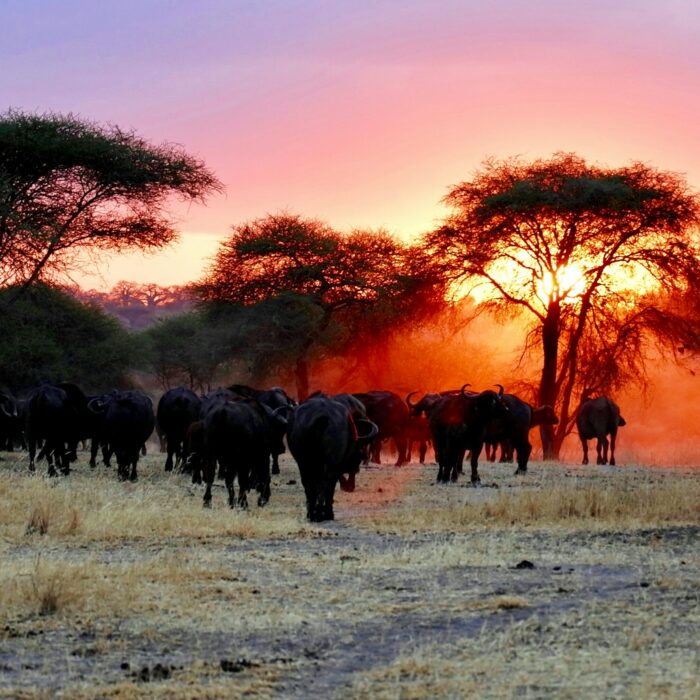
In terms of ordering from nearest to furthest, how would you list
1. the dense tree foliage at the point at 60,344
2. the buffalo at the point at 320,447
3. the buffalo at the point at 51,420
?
1. the buffalo at the point at 320,447
2. the buffalo at the point at 51,420
3. the dense tree foliage at the point at 60,344

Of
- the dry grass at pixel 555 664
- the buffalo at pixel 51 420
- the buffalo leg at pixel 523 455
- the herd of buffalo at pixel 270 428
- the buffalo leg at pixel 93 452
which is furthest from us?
the buffalo leg at pixel 93 452

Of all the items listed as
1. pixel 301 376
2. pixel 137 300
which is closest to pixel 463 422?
pixel 301 376

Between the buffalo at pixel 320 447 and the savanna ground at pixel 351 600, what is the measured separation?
0.38 metres

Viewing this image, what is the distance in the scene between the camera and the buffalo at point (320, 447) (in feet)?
48.9

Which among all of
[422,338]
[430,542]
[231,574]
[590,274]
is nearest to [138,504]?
[430,542]

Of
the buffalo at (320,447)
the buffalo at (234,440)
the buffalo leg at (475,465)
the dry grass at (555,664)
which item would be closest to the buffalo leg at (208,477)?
the buffalo at (234,440)

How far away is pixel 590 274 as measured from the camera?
120 feet

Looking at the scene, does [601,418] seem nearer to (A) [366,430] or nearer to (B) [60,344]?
(A) [366,430]

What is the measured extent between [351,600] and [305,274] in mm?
35389

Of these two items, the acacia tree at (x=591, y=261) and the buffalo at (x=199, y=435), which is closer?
the buffalo at (x=199, y=435)

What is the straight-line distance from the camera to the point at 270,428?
1886 centimetres

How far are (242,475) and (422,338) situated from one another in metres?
47.1

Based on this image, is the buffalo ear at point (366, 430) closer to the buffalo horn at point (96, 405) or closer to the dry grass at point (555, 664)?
the buffalo horn at point (96, 405)

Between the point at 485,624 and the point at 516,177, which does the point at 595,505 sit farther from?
the point at 516,177
